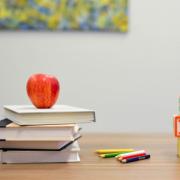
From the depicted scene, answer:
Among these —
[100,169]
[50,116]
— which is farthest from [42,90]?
Answer: [100,169]

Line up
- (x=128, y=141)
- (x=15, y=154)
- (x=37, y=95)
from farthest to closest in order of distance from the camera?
(x=128, y=141) → (x=37, y=95) → (x=15, y=154)

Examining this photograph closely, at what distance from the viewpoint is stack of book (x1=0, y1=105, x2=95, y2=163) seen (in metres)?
0.77

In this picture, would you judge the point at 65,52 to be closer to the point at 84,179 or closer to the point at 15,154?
the point at 15,154

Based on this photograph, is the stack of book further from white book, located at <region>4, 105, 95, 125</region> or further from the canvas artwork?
the canvas artwork

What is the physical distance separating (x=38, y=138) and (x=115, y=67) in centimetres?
158

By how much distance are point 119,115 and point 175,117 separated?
4.77 ft

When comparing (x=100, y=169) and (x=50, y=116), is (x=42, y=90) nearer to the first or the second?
(x=50, y=116)

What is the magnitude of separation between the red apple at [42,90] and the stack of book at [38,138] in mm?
103

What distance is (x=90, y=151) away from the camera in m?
0.93

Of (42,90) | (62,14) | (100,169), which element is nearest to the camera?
(100,169)

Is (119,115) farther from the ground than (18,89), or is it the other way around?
(18,89)

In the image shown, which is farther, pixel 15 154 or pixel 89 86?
pixel 89 86

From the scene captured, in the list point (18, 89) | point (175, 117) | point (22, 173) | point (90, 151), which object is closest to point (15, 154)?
point (22, 173)

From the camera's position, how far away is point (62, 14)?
88.9 inches
